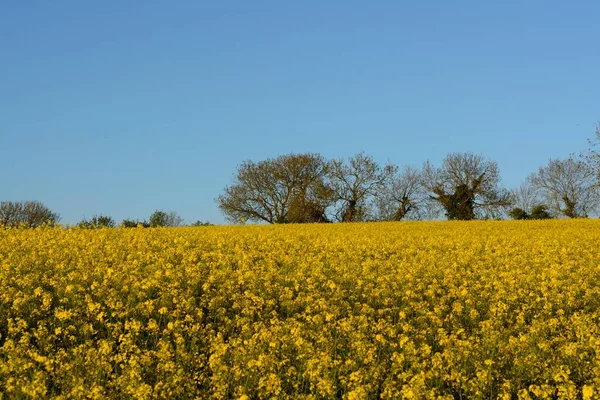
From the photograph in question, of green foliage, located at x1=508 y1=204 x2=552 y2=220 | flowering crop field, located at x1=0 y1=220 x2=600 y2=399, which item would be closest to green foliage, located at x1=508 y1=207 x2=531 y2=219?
green foliage, located at x1=508 y1=204 x2=552 y2=220

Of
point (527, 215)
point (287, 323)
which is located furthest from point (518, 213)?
point (287, 323)

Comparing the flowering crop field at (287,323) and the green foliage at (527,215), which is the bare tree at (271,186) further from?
the flowering crop field at (287,323)

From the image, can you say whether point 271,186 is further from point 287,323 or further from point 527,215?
point 287,323

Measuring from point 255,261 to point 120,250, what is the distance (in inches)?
147

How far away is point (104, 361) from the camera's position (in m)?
8.17

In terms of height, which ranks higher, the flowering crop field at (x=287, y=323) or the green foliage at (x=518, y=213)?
the green foliage at (x=518, y=213)

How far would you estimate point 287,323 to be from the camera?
408 inches

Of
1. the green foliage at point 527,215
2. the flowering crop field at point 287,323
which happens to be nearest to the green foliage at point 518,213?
the green foliage at point 527,215

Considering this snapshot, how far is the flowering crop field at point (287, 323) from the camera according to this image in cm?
775

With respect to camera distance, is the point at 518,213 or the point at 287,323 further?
the point at 518,213

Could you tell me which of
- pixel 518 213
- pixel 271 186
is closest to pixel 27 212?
pixel 271 186

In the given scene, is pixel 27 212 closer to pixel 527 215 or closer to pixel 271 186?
pixel 271 186

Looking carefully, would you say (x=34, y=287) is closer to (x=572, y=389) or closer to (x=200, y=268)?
(x=200, y=268)

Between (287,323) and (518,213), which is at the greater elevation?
(518,213)
